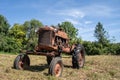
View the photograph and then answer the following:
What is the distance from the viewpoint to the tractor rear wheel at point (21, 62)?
43.0 ft

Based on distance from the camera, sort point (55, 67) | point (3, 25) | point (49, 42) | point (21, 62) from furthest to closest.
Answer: point (3, 25), point (21, 62), point (49, 42), point (55, 67)

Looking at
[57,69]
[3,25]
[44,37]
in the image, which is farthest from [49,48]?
A: [3,25]

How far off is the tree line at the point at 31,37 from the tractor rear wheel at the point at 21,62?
30364 mm

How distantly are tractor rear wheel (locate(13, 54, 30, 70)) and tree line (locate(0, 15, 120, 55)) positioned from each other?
99.6ft

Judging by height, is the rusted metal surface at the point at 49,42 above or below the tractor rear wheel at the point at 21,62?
above

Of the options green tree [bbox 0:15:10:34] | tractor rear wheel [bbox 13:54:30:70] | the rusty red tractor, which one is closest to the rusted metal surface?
the rusty red tractor

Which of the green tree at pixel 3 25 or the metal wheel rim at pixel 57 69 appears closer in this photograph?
the metal wheel rim at pixel 57 69

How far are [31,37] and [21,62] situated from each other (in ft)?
124

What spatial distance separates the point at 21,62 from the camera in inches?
531

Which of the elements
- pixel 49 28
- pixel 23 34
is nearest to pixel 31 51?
pixel 49 28

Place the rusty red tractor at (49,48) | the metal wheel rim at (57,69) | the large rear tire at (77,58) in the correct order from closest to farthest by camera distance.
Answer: the metal wheel rim at (57,69), the rusty red tractor at (49,48), the large rear tire at (77,58)

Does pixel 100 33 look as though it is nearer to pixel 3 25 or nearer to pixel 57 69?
pixel 3 25

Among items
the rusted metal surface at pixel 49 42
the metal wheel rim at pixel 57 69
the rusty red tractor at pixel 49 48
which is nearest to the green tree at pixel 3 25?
the rusty red tractor at pixel 49 48

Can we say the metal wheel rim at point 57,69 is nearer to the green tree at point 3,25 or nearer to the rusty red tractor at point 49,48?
the rusty red tractor at point 49,48
